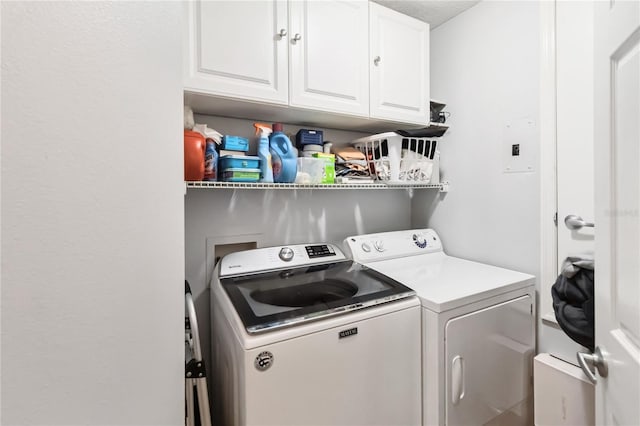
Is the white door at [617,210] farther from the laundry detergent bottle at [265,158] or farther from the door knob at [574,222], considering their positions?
the laundry detergent bottle at [265,158]

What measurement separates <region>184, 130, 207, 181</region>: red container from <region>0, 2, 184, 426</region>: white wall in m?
0.65

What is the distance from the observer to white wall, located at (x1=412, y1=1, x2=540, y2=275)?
1.70m

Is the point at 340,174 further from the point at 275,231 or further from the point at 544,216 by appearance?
the point at 544,216

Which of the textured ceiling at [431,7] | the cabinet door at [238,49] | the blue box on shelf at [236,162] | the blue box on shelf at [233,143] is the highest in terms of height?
the textured ceiling at [431,7]

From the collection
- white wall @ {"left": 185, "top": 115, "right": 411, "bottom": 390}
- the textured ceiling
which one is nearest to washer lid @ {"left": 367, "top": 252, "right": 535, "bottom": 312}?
white wall @ {"left": 185, "top": 115, "right": 411, "bottom": 390}

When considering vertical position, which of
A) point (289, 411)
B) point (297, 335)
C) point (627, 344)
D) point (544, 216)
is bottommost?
point (289, 411)

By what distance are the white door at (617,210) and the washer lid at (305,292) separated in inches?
27.5

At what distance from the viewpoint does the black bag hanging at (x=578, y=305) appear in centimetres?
118

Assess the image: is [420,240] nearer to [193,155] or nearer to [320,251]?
[320,251]

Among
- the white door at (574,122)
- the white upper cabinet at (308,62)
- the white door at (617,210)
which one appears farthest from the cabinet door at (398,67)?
the white door at (617,210)

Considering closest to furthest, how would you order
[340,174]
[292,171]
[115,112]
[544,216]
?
[115,112] → [292,171] → [544,216] → [340,174]

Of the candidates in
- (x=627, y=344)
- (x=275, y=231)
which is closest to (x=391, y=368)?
(x=627, y=344)

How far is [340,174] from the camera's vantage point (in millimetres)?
1815

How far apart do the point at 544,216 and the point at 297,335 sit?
58.8 inches
